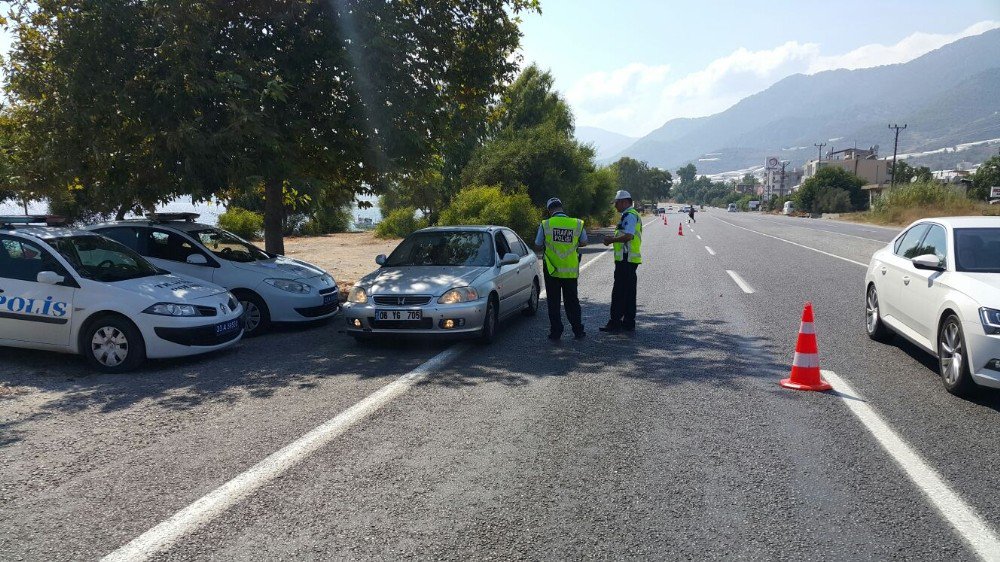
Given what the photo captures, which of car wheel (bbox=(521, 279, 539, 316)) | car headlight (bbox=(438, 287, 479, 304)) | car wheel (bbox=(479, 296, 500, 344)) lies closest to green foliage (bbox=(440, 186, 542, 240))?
car wheel (bbox=(521, 279, 539, 316))

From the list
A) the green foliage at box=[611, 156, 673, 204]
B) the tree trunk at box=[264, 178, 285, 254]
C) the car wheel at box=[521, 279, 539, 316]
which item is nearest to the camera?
the car wheel at box=[521, 279, 539, 316]

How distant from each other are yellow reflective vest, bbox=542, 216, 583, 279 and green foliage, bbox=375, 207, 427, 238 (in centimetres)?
2669

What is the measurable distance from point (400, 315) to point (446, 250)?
1829 mm

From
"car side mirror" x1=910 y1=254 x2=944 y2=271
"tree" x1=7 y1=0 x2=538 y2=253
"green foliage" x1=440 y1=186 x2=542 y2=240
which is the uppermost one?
"tree" x1=7 y1=0 x2=538 y2=253

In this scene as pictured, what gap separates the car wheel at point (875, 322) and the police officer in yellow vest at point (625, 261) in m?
2.78

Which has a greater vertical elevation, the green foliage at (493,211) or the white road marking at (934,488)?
the green foliage at (493,211)

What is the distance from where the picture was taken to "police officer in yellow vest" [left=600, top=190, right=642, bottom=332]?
9.24 metres

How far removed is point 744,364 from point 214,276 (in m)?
6.82

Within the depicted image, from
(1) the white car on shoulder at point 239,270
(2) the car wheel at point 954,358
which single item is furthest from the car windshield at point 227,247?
(2) the car wheel at point 954,358

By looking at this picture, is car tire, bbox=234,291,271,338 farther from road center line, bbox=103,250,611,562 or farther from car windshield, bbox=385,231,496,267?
road center line, bbox=103,250,611,562

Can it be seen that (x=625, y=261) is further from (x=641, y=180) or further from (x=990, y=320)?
(x=641, y=180)

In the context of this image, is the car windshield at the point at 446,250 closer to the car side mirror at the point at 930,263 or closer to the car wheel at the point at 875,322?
the car wheel at the point at 875,322

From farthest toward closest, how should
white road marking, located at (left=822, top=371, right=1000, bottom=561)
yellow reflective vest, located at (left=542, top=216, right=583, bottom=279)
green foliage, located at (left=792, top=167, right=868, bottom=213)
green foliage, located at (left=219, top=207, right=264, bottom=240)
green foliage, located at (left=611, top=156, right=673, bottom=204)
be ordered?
green foliage, located at (left=611, top=156, right=673, bottom=204), green foliage, located at (left=792, top=167, right=868, bottom=213), green foliage, located at (left=219, top=207, right=264, bottom=240), yellow reflective vest, located at (left=542, top=216, right=583, bottom=279), white road marking, located at (left=822, top=371, right=1000, bottom=561)

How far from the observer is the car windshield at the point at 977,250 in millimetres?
6574
